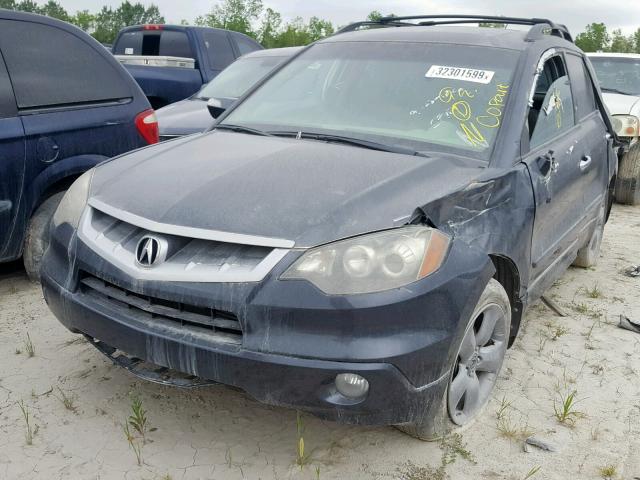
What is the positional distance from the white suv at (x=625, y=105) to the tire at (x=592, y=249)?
159cm

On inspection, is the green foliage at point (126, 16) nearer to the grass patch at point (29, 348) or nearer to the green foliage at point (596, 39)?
the green foliage at point (596, 39)

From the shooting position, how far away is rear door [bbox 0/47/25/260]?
3922 mm

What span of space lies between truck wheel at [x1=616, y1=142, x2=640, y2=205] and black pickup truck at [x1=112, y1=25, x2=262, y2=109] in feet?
17.5

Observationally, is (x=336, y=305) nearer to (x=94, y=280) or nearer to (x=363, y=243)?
(x=363, y=243)

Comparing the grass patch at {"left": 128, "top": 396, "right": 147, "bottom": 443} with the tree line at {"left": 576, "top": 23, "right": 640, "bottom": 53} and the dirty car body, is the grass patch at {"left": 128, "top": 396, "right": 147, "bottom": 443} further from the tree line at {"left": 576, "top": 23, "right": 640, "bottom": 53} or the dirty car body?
the tree line at {"left": 576, "top": 23, "right": 640, "bottom": 53}

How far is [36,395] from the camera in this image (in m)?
3.07

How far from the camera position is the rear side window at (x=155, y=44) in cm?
959

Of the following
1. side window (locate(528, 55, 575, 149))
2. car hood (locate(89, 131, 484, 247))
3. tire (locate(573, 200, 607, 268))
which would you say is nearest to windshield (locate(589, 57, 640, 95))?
tire (locate(573, 200, 607, 268))

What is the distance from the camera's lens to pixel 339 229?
238 cm

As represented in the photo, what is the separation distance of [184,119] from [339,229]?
4711mm

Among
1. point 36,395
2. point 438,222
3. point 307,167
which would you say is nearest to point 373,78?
point 307,167

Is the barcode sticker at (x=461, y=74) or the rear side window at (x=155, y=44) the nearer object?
the barcode sticker at (x=461, y=74)

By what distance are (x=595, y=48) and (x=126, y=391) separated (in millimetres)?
60565

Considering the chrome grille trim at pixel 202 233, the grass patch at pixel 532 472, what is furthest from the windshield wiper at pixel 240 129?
the grass patch at pixel 532 472
